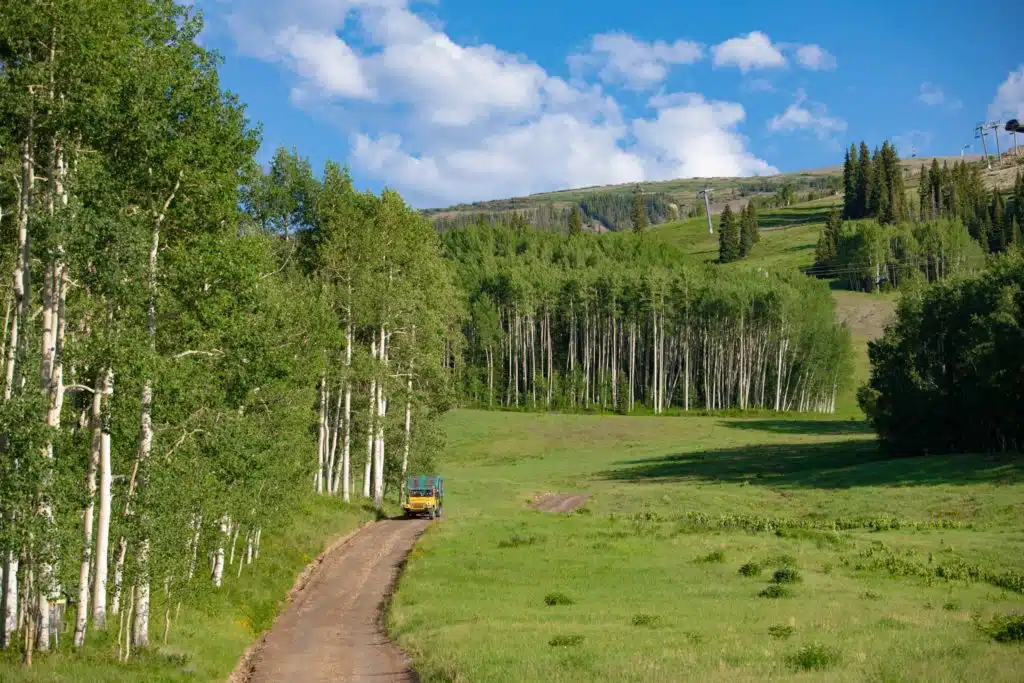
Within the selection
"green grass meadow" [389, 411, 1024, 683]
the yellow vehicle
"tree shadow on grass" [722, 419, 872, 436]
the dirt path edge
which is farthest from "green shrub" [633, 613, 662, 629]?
"tree shadow on grass" [722, 419, 872, 436]

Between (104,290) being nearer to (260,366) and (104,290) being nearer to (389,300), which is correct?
(260,366)

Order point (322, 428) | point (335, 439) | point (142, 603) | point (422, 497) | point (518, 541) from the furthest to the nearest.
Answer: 1. point (335, 439)
2. point (422, 497)
3. point (322, 428)
4. point (518, 541)
5. point (142, 603)

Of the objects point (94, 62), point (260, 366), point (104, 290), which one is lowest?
point (260, 366)

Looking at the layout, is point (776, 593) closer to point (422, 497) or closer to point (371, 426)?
point (422, 497)

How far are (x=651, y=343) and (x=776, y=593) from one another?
410 ft

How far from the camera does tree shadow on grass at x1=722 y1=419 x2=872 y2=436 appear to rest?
373 feet

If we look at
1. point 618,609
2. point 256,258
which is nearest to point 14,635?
point 256,258

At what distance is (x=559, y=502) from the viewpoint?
69.1m

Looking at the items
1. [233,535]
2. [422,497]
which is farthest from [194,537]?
[422,497]

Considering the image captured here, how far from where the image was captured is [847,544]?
4444 cm

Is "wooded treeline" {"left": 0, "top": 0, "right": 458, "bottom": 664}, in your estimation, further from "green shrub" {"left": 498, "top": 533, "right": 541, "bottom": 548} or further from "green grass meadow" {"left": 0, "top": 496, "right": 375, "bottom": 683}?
"green shrub" {"left": 498, "top": 533, "right": 541, "bottom": 548}

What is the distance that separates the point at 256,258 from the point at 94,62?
638cm

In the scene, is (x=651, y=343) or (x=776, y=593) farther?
(x=651, y=343)

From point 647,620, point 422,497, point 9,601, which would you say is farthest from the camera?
point 422,497
